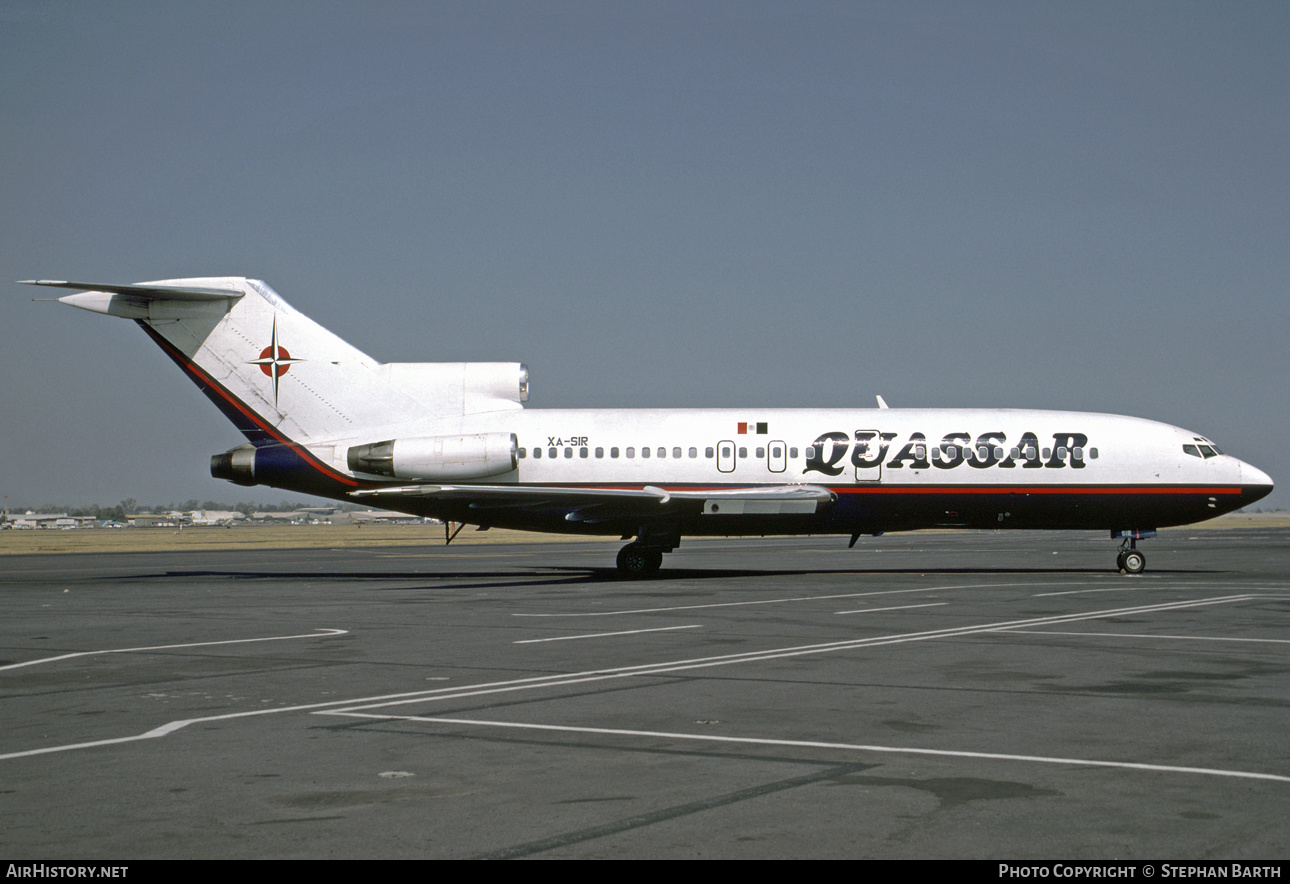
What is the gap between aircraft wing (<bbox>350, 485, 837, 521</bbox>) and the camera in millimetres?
29828

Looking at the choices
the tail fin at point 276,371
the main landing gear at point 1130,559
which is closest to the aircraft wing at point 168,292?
the tail fin at point 276,371

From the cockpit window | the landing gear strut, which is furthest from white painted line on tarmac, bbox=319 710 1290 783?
the cockpit window

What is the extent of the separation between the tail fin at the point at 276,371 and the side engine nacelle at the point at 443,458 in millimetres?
1143

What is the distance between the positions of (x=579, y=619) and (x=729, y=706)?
28.9 ft

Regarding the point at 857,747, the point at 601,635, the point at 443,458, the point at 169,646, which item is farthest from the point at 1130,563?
the point at 857,747

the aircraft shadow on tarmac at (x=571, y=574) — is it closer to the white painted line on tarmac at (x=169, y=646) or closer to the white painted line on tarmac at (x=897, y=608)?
the white painted line on tarmac at (x=897, y=608)

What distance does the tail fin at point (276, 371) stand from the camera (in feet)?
105

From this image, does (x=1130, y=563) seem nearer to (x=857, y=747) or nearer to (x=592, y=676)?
(x=592, y=676)

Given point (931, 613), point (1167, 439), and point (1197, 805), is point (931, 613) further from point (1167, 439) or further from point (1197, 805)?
point (1167, 439)

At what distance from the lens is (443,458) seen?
102 ft

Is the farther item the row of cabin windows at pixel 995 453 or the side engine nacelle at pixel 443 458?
the side engine nacelle at pixel 443 458

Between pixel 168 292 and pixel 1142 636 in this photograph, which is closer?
pixel 1142 636

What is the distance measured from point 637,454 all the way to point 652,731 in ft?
73.1

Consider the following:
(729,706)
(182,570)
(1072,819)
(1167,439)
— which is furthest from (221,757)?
(182,570)
